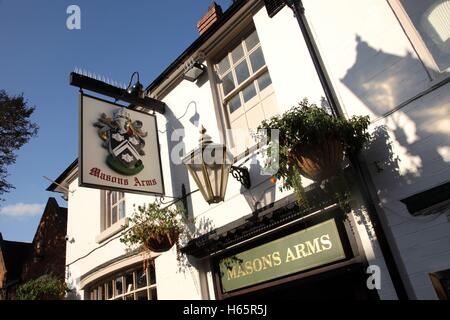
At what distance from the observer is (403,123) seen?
4.01 metres

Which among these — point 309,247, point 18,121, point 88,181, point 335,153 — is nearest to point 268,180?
point 309,247

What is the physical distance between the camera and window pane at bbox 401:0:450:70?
4062mm

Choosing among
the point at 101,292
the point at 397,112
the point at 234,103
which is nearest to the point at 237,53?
the point at 234,103

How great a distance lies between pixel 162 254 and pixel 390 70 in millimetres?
5033

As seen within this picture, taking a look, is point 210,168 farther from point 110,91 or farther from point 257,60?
point 110,91

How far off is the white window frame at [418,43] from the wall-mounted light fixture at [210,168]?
2.79m

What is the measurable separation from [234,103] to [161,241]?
114 inches

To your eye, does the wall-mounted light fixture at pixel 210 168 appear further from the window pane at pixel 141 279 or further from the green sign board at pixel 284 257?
the window pane at pixel 141 279

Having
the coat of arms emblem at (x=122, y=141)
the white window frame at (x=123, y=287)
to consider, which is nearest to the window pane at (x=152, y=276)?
the white window frame at (x=123, y=287)

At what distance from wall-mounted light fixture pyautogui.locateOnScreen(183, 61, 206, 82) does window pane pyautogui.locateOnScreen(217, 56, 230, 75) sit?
35cm

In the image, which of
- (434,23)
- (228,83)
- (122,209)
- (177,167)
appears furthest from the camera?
(122,209)
